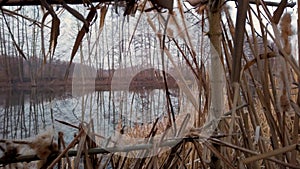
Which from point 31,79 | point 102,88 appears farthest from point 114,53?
point 31,79

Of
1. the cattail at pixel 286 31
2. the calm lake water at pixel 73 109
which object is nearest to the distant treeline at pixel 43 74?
the calm lake water at pixel 73 109

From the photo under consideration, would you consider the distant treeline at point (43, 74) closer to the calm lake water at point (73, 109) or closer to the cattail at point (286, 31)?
the calm lake water at point (73, 109)

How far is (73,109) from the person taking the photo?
0.31 metres

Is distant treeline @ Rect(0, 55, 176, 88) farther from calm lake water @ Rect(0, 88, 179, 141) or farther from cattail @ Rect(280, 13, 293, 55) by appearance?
cattail @ Rect(280, 13, 293, 55)

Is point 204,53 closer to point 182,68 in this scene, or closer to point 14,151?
point 182,68

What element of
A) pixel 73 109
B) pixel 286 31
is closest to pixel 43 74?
pixel 73 109

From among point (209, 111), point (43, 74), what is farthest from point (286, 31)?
point (43, 74)

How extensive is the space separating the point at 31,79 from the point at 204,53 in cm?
20

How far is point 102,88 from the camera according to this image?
30 cm

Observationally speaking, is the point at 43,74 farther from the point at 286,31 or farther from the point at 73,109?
the point at 286,31

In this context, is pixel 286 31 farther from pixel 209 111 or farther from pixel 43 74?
pixel 43 74

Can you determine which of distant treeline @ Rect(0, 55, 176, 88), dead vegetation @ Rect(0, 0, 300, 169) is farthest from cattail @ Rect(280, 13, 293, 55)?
distant treeline @ Rect(0, 55, 176, 88)

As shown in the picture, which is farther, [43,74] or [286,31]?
[43,74]

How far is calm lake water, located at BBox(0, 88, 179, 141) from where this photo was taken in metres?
0.30
